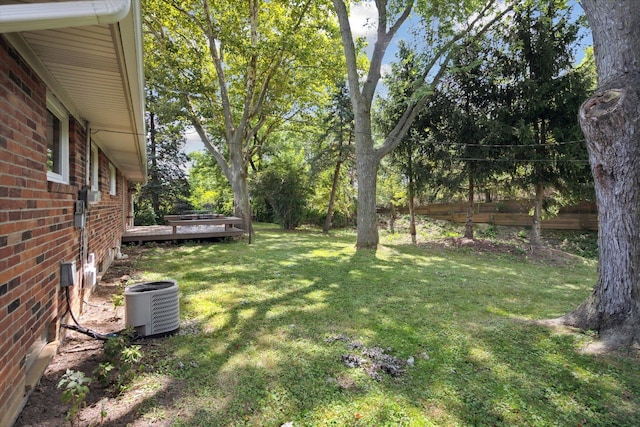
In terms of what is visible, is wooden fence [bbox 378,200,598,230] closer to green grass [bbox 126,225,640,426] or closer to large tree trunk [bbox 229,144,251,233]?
green grass [bbox 126,225,640,426]

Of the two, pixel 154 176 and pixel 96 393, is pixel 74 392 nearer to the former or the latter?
pixel 96 393

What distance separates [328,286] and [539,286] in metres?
3.91

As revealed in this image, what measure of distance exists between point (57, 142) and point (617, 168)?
5.67m

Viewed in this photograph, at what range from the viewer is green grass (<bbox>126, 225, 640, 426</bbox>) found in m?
2.24

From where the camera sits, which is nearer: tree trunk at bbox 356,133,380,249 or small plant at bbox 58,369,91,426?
small plant at bbox 58,369,91,426

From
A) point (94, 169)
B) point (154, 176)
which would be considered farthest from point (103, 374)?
point (154, 176)

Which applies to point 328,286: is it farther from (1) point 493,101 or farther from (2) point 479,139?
(1) point 493,101

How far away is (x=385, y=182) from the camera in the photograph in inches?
568

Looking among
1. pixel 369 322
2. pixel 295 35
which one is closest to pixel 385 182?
pixel 295 35

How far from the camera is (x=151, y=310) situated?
329 cm

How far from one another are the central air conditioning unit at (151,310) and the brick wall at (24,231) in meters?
0.59

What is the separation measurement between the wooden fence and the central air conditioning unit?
13.5 meters

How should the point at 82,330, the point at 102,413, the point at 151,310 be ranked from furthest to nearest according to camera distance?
the point at 151,310, the point at 82,330, the point at 102,413

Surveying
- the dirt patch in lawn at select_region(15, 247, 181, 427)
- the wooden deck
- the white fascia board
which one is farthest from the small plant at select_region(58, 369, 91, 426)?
the wooden deck
